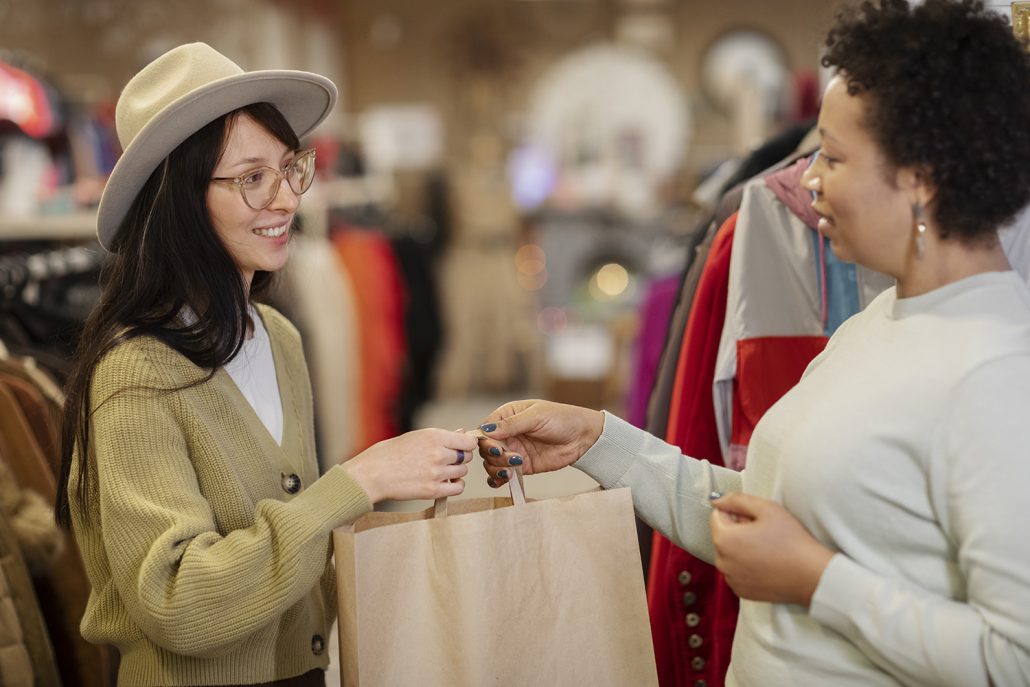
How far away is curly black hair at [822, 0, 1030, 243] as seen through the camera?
3.42 ft

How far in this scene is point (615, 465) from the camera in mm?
1448

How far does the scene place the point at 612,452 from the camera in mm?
1454

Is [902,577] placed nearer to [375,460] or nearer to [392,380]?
[375,460]

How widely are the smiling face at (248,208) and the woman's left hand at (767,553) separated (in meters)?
0.75

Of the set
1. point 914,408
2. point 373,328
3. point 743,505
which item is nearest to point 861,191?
point 914,408

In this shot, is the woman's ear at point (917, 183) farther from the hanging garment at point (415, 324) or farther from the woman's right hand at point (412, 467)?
the hanging garment at point (415, 324)

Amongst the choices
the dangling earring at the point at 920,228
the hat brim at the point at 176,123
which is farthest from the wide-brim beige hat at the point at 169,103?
the dangling earring at the point at 920,228

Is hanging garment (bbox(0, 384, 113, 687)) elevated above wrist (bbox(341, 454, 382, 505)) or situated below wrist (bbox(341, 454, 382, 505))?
below

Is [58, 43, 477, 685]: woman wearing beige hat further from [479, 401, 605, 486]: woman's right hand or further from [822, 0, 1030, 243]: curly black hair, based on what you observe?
[822, 0, 1030, 243]: curly black hair

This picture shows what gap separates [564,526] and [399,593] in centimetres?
23

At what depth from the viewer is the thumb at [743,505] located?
1.15m

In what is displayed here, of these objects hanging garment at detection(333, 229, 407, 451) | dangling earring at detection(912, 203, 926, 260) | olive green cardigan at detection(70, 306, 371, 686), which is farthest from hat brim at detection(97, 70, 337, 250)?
hanging garment at detection(333, 229, 407, 451)

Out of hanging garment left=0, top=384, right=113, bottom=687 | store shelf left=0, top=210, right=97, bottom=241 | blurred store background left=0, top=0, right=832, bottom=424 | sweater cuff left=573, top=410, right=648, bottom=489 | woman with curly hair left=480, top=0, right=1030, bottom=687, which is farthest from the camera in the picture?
blurred store background left=0, top=0, right=832, bottom=424

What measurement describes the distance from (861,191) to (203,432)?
2.81 ft
